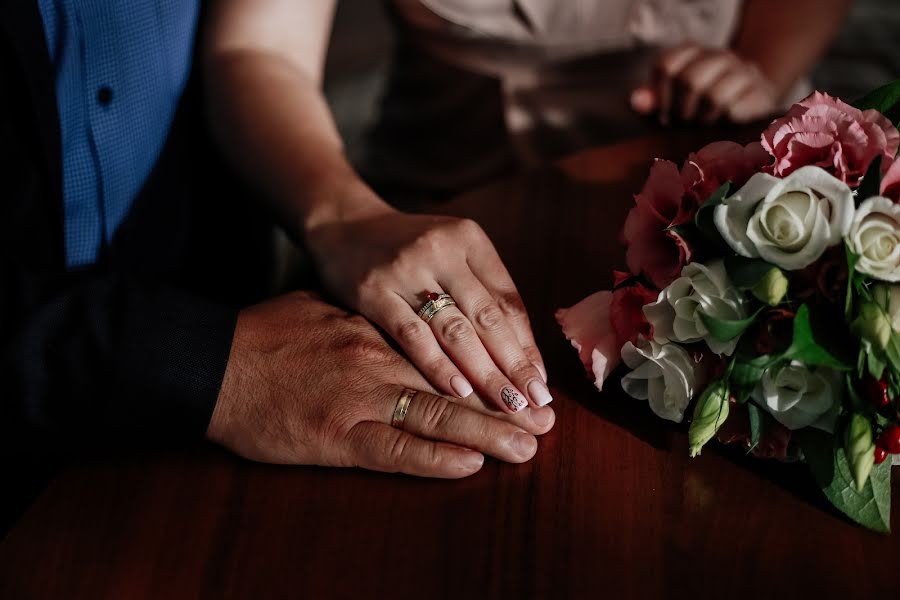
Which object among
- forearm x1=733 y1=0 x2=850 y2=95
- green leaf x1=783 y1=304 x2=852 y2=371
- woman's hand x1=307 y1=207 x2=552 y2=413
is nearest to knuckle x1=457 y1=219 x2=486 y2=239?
woman's hand x1=307 y1=207 x2=552 y2=413

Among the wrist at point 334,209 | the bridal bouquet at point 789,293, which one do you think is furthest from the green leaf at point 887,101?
the wrist at point 334,209

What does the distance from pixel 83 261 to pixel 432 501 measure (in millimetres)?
502

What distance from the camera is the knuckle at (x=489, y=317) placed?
712mm

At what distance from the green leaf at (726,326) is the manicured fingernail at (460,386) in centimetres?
21

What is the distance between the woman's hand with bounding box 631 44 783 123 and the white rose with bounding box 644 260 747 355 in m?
0.53

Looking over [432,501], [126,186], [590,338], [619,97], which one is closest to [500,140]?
[619,97]

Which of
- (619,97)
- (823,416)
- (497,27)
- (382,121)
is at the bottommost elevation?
(382,121)

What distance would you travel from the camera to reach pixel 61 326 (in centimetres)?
71

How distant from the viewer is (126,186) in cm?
91

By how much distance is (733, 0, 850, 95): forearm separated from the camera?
1304mm

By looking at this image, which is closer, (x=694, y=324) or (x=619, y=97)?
(x=694, y=324)

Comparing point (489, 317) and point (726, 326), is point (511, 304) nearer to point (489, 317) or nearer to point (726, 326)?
point (489, 317)

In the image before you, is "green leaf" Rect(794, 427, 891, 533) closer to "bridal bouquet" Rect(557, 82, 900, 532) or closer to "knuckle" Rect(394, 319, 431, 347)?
"bridal bouquet" Rect(557, 82, 900, 532)

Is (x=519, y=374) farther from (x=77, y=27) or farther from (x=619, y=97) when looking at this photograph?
(x=619, y=97)
